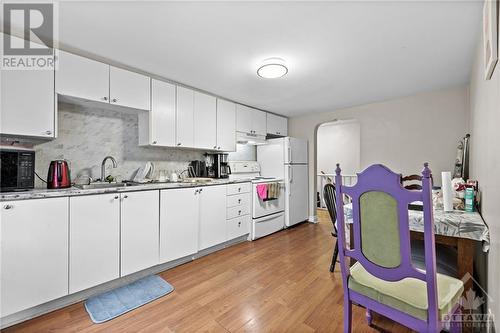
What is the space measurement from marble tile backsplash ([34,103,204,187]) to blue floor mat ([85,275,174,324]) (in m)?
1.22

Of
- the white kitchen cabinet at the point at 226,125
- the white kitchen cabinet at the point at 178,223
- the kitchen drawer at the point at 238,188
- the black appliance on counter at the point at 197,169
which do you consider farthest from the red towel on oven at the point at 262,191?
the white kitchen cabinet at the point at 178,223

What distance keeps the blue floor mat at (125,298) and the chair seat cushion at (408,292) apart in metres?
1.65

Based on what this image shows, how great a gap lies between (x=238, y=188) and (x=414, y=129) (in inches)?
111

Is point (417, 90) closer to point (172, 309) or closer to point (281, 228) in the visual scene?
point (281, 228)

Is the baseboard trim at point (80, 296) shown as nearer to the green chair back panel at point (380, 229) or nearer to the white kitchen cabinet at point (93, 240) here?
the white kitchen cabinet at point (93, 240)

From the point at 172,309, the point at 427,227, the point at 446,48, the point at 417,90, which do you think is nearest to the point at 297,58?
the point at 446,48

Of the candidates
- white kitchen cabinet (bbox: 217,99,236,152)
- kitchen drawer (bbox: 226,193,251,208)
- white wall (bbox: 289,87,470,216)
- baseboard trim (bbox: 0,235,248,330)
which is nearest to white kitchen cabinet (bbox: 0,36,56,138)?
baseboard trim (bbox: 0,235,248,330)

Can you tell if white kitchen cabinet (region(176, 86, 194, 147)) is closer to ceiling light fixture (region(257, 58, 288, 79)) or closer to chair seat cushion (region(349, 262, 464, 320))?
ceiling light fixture (region(257, 58, 288, 79))

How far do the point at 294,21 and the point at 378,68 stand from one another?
133cm

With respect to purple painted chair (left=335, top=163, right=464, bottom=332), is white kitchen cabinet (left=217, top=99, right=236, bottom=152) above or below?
above

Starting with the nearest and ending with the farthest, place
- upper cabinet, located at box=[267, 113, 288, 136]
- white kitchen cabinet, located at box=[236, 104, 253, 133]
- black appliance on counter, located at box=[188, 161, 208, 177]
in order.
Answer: black appliance on counter, located at box=[188, 161, 208, 177]
white kitchen cabinet, located at box=[236, 104, 253, 133]
upper cabinet, located at box=[267, 113, 288, 136]

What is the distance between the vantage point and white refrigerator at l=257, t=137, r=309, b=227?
3996 millimetres

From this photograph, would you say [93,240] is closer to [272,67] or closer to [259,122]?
[272,67]

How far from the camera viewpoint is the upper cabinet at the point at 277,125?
430cm
